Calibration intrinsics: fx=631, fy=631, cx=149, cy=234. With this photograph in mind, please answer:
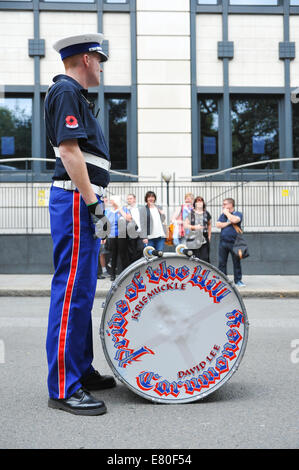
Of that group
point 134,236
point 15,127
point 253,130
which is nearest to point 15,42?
point 15,127

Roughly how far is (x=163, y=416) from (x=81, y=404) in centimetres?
49

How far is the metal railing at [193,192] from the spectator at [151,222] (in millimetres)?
1461

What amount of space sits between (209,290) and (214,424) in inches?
32.2

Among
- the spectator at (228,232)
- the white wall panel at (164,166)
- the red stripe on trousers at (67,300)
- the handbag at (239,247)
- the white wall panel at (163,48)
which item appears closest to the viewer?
the red stripe on trousers at (67,300)

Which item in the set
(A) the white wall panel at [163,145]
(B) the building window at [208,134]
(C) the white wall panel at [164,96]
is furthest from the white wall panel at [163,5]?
(A) the white wall panel at [163,145]

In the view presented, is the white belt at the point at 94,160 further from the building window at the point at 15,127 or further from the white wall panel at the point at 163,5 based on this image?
the white wall panel at the point at 163,5

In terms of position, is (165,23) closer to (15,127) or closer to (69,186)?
(15,127)

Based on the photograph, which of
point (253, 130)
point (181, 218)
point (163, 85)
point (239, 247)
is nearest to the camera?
point (239, 247)

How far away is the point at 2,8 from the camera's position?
1532 centimetres

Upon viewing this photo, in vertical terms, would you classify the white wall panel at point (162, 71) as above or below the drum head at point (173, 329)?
above

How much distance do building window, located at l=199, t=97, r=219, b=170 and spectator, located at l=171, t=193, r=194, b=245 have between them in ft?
8.23

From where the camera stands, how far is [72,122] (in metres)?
3.67

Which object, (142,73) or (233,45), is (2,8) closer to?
(142,73)

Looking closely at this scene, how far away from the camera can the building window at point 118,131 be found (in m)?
15.9
